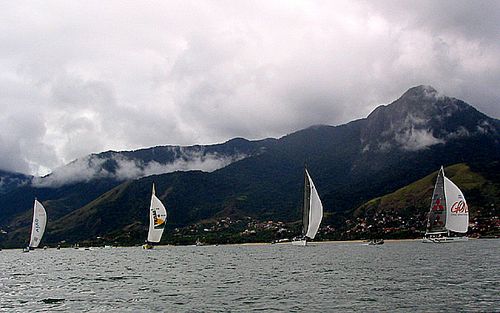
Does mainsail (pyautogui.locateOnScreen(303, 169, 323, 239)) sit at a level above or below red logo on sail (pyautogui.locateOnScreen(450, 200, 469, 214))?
below

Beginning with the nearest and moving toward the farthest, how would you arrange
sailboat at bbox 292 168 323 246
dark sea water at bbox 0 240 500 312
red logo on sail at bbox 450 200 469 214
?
dark sea water at bbox 0 240 500 312 < sailboat at bbox 292 168 323 246 < red logo on sail at bbox 450 200 469 214

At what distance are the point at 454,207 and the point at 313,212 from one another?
6214 centimetres

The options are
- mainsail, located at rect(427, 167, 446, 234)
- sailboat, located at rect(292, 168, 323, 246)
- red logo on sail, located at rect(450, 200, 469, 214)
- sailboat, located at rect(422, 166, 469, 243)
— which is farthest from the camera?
mainsail, located at rect(427, 167, 446, 234)

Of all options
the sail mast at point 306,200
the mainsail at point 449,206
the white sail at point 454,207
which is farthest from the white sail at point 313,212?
the white sail at point 454,207

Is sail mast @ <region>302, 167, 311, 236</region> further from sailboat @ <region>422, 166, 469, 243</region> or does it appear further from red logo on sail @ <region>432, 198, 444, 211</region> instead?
red logo on sail @ <region>432, 198, 444, 211</region>

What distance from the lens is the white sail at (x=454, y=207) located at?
183 m

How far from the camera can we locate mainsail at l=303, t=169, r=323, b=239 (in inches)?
5792

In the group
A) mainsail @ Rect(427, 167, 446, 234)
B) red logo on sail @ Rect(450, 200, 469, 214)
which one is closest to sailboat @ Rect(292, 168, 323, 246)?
mainsail @ Rect(427, 167, 446, 234)

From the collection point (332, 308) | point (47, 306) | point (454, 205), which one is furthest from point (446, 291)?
point (454, 205)

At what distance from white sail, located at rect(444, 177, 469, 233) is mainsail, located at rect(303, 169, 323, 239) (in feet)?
189

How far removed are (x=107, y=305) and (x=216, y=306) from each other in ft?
32.5

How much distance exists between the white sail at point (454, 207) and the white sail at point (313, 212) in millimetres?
57980

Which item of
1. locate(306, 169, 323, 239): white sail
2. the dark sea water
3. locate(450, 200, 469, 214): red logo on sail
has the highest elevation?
locate(450, 200, 469, 214): red logo on sail

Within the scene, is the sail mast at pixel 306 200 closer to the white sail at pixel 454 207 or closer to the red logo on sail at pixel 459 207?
the white sail at pixel 454 207
